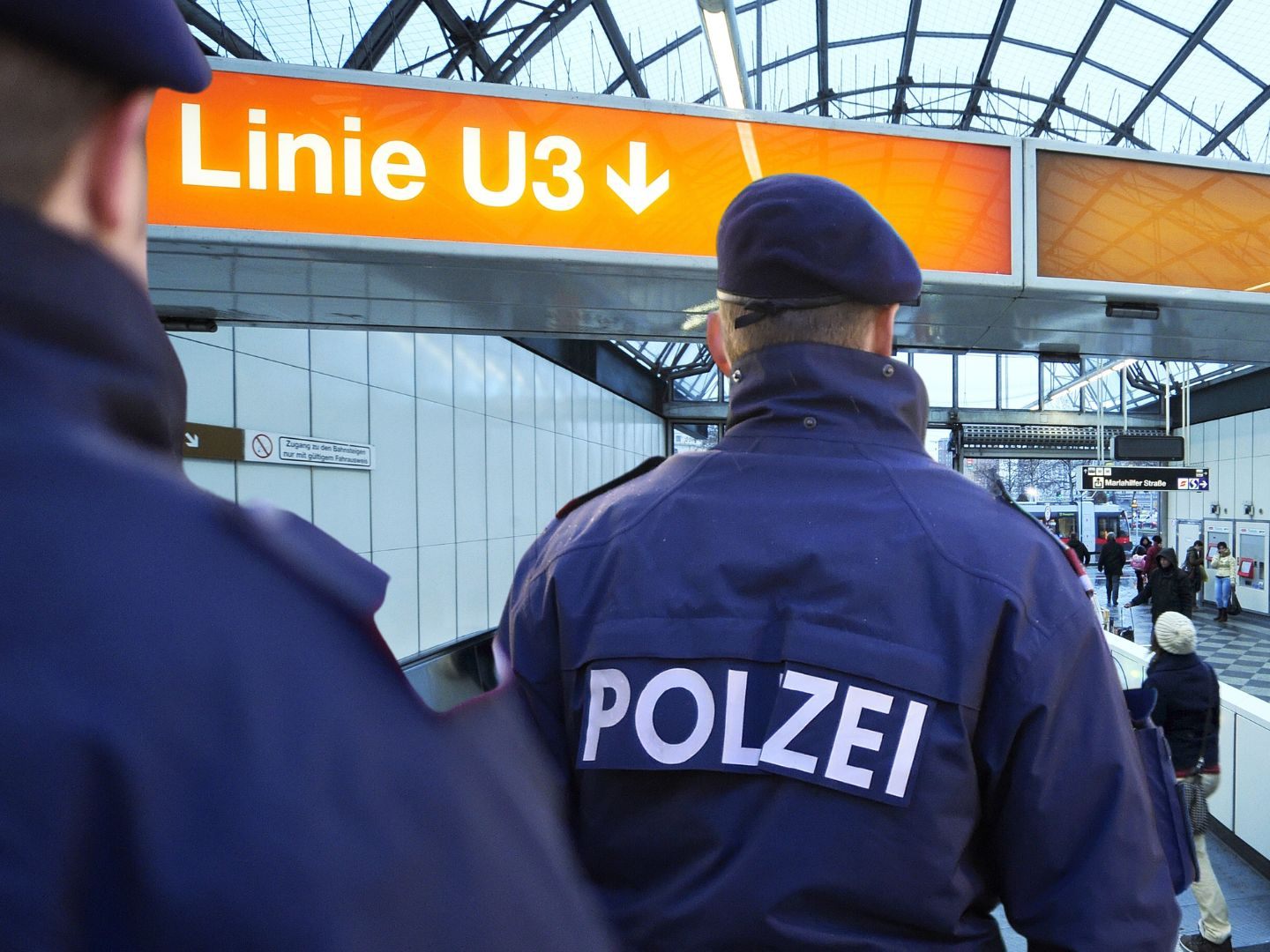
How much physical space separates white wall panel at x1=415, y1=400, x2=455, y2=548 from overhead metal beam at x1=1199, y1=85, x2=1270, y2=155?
12580 millimetres

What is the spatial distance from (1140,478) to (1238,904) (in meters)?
12.7

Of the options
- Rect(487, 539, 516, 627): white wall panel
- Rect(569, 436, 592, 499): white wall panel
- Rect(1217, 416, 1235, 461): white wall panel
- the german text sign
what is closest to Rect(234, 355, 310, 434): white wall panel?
Rect(487, 539, 516, 627): white wall panel

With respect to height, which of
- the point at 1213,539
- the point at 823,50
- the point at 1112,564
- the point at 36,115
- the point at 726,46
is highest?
the point at 823,50

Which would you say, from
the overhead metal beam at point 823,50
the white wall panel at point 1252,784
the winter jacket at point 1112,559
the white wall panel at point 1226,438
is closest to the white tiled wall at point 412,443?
the white wall panel at point 1252,784

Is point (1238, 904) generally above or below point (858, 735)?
below

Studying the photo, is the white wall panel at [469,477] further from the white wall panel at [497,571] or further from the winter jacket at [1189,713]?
the winter jacket at [1189,713]

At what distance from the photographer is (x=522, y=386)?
1137 cm

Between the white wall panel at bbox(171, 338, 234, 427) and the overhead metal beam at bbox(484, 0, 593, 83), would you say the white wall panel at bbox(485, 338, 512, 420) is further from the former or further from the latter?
the white wall panel at bbox(171, 338, 234, 427)

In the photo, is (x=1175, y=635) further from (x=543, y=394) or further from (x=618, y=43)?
(x=543, y=394)

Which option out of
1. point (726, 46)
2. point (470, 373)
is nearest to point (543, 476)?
point (470, 373)

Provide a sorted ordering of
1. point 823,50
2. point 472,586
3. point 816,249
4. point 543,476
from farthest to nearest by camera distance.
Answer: point 823,50, point 543,476, point 472,586, point 816,249

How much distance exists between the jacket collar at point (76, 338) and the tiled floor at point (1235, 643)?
39.7ft

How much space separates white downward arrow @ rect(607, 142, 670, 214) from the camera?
2.50m

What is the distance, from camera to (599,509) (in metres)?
1.16
